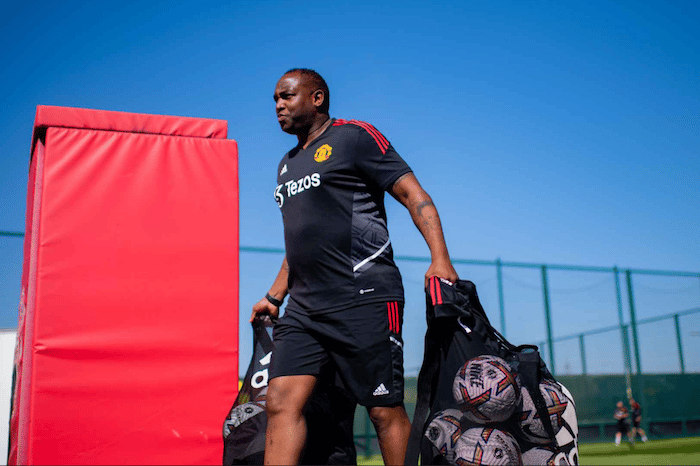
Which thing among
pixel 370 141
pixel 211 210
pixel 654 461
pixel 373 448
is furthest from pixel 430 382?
pixel 373 448

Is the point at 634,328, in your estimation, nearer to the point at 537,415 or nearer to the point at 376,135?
the point at 537,415

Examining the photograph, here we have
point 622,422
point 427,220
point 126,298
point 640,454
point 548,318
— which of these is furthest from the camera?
point 622,422

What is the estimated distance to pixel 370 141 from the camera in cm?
261

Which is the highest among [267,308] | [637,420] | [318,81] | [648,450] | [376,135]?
[318,81]

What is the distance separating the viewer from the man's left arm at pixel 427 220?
96.3 inches

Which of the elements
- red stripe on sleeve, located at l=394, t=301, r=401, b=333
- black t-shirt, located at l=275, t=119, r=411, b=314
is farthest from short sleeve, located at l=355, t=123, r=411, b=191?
red stripe on sleeve, located at l=394, t=301, r=401, b=333

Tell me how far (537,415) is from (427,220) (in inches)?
43.5

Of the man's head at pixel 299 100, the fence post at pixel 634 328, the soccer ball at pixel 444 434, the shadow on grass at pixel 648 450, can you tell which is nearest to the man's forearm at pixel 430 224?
the man's head at pixel 299 100

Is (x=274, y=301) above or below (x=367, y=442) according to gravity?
above

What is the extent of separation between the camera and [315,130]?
283cm

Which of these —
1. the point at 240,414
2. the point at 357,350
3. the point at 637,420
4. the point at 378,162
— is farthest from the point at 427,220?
the point at 637,420

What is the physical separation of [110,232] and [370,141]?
1497mm

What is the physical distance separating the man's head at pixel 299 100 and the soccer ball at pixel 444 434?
1.44 meters

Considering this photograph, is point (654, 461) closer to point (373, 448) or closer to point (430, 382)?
point (373, 448)
